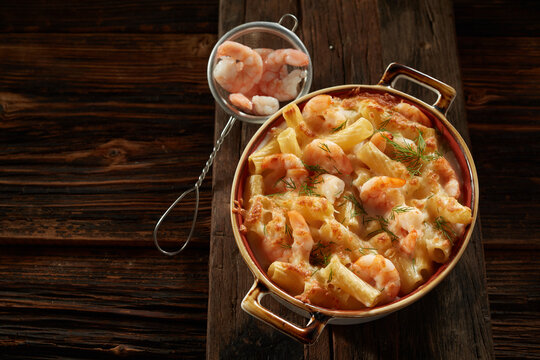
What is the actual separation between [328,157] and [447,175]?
35 centimetres

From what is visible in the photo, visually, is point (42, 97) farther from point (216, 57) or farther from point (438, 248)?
point (438, 248)

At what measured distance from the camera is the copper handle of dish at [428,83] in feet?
5.13

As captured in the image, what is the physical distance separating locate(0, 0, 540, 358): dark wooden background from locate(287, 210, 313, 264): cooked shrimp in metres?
0.99

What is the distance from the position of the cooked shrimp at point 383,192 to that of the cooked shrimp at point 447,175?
133 millimetres

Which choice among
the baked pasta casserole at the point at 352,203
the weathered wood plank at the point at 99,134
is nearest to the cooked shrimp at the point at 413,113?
the baked pasta casserole at the point at 352,203

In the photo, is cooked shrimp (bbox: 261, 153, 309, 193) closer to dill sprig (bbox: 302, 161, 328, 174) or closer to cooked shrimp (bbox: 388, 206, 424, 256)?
dill sprig (bbox: 302, 161, 328, 174)

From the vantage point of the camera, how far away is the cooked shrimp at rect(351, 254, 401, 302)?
125 cm

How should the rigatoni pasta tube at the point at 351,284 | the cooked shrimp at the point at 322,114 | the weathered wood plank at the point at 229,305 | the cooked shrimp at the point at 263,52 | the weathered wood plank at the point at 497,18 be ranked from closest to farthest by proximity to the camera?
1. the rigatoni pasta tube at the point at 351,284
2. the cooked shrimp at the point at 322,114
3. the weathered wood plank at the point at 229,305
4. the cooked shrimp at the point at 263,52
5. the weathered wood plank at the point at 497,18

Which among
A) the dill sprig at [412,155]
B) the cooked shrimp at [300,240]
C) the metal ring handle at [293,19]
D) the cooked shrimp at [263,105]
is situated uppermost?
the metal ring handle at [293,19]

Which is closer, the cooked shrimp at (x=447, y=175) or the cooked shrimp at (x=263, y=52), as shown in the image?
the cooked shrimp at (x=447, y=175)

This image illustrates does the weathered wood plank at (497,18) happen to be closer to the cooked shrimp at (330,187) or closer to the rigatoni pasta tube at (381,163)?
the rigatoni pasta tube at (381,163)

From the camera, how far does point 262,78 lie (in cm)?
179

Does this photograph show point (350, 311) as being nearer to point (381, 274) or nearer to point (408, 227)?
point (381, 274)

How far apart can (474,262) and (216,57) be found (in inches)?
46.7
